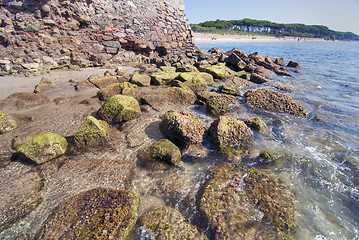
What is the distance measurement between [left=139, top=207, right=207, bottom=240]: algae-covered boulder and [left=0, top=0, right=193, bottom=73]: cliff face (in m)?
7.84

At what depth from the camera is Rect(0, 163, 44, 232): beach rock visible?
6.88 ft

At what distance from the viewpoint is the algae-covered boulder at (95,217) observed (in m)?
1.85

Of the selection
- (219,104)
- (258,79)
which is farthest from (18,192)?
(258,79)

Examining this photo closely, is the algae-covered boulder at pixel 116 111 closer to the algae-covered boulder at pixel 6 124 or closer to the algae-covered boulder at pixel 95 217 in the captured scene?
the algae-covered boulder at pixel 6 124

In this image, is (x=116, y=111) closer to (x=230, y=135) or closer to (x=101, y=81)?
(x=230, y=135)

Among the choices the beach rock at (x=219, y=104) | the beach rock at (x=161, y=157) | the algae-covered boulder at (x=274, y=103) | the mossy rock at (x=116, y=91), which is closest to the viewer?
the beach rock at (x=161, y=157)

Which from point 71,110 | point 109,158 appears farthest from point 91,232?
point 71,110

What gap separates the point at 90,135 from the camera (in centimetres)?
329

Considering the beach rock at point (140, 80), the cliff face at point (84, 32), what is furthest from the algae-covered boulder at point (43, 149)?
the cliff face at point (84, 32)

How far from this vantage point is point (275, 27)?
3760 inches

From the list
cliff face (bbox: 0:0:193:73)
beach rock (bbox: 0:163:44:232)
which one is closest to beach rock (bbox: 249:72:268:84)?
cliff face (bbox: 0:0:193:73)

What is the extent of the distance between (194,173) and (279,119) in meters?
3.04

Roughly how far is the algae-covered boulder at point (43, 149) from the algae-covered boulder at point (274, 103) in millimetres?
5078

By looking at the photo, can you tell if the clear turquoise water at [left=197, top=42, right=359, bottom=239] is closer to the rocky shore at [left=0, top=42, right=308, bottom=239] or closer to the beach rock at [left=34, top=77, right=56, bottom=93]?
the rocky shore at [left=0, top=42, right=308, bottom=239]
